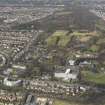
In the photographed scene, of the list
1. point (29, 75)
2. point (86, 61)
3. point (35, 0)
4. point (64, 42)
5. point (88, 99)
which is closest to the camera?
point (88, 99)

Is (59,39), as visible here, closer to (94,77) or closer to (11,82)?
(94,77)

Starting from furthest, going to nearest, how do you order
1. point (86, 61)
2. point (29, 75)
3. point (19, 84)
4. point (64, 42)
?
point (64, 42), point (86, 61), point (29, 75), point (19, 84)

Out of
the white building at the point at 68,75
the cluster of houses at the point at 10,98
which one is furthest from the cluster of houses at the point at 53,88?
the cluster of houses at the point at 10,98

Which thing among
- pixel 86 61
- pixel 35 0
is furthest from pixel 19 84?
pixel 35 0

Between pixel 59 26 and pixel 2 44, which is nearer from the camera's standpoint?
pixel 2 44

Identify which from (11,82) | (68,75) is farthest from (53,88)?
(11,82)

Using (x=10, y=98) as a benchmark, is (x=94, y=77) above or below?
above

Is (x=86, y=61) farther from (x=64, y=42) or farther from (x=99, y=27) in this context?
(x=99, y=27)

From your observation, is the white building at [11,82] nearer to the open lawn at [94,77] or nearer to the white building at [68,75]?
the white building at [68,75]
